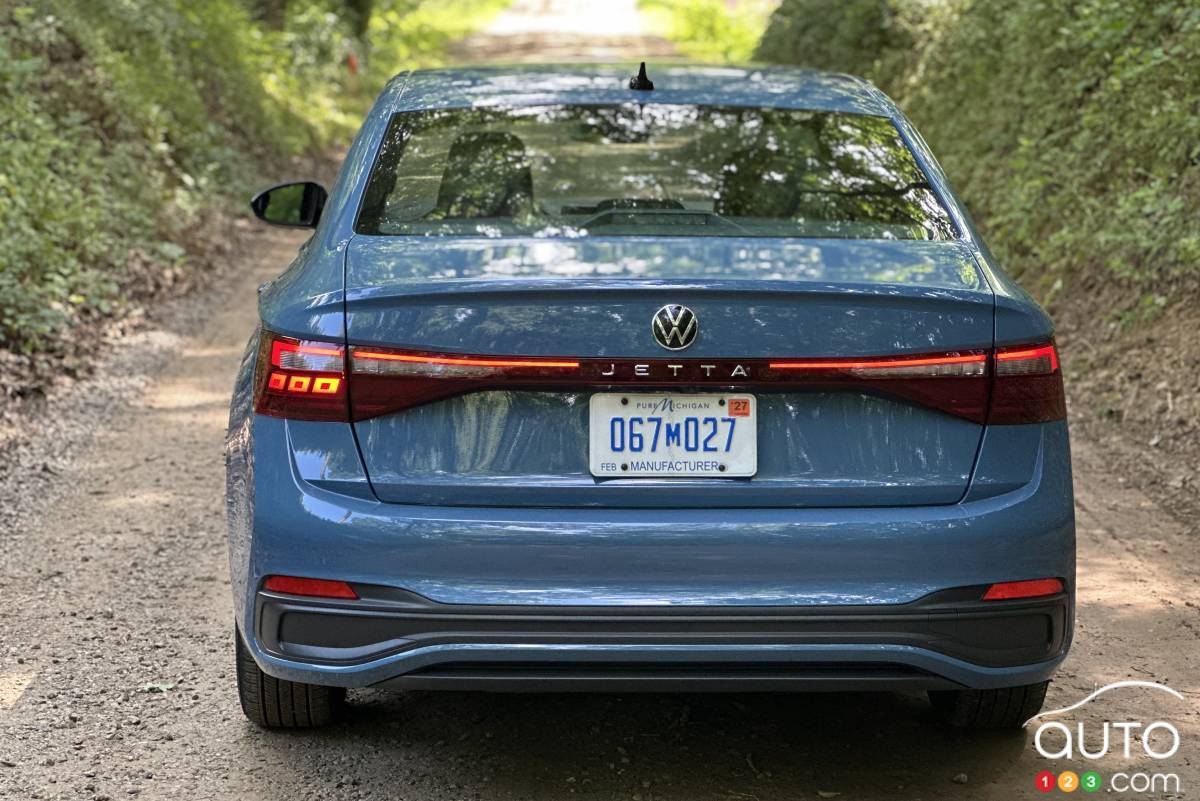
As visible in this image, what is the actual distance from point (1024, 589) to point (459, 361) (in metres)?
1.27

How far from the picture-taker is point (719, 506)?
317 cm

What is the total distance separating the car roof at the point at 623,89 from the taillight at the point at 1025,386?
1.29 metres

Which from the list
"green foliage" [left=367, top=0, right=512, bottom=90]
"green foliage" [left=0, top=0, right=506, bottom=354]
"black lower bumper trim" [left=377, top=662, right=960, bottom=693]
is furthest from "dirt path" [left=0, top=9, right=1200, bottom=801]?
"green foliage" [left=367, top=0, right=512, bottom=90]

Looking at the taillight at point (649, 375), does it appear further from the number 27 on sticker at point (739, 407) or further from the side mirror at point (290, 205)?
the side mirror at point (290, 205)

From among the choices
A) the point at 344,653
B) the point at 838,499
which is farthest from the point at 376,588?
the point at 838,499

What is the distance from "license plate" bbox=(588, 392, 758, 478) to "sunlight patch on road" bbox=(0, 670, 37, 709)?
1.99m

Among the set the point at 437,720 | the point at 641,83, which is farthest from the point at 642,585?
the point at 641,83

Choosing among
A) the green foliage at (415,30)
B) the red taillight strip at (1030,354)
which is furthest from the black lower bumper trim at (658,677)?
the green foliage at (415,30)

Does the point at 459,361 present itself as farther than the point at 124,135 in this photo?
No

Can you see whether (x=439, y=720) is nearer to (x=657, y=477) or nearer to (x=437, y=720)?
(x=437, y=720)

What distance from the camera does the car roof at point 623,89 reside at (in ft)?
14.2

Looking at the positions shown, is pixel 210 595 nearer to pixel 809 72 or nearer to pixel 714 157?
pixel 714 157

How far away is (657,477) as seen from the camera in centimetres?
316

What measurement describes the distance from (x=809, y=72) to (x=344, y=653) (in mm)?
2544
